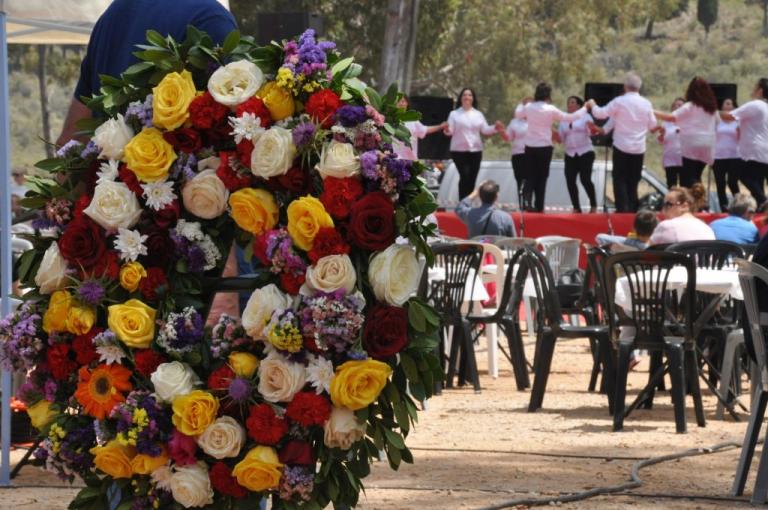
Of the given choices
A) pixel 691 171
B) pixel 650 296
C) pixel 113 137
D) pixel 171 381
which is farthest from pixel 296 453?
pixel 691 171

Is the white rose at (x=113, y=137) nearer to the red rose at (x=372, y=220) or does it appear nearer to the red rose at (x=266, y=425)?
the red rose at (x=372, y=220)

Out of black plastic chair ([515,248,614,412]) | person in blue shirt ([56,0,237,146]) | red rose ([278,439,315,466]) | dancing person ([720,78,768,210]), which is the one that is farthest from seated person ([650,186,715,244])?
red rose ([278,439,315,466])

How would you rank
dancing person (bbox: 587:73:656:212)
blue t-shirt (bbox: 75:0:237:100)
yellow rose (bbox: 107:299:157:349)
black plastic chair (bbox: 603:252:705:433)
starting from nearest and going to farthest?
yellow rose (bbox: 107:299:157:349) < blue t-shirt (bbox: 75:0:237:100) < black plastic chair (bbox: 603:252:705:433) < dancing person (bbox: 587:73:656:212)

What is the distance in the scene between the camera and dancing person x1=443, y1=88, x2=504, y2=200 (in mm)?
22578

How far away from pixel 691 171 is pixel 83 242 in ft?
58.4

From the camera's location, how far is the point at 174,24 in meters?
4.37

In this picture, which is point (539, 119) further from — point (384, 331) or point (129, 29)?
point (384, 331)

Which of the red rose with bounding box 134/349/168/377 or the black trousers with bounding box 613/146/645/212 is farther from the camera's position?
the black trousers with bounding box 613/146/645/212

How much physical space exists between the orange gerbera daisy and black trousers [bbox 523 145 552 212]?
18243 millimetres

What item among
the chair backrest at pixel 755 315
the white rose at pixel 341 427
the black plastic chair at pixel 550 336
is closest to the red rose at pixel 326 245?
the white rose at pixel 341 427

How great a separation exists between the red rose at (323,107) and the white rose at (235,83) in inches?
5.8

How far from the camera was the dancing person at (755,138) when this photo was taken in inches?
768

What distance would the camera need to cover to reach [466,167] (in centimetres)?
2306

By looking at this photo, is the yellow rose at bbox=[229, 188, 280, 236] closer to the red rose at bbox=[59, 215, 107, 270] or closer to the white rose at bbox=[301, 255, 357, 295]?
the white rose at bbox=[301, 255, 357, 295]
